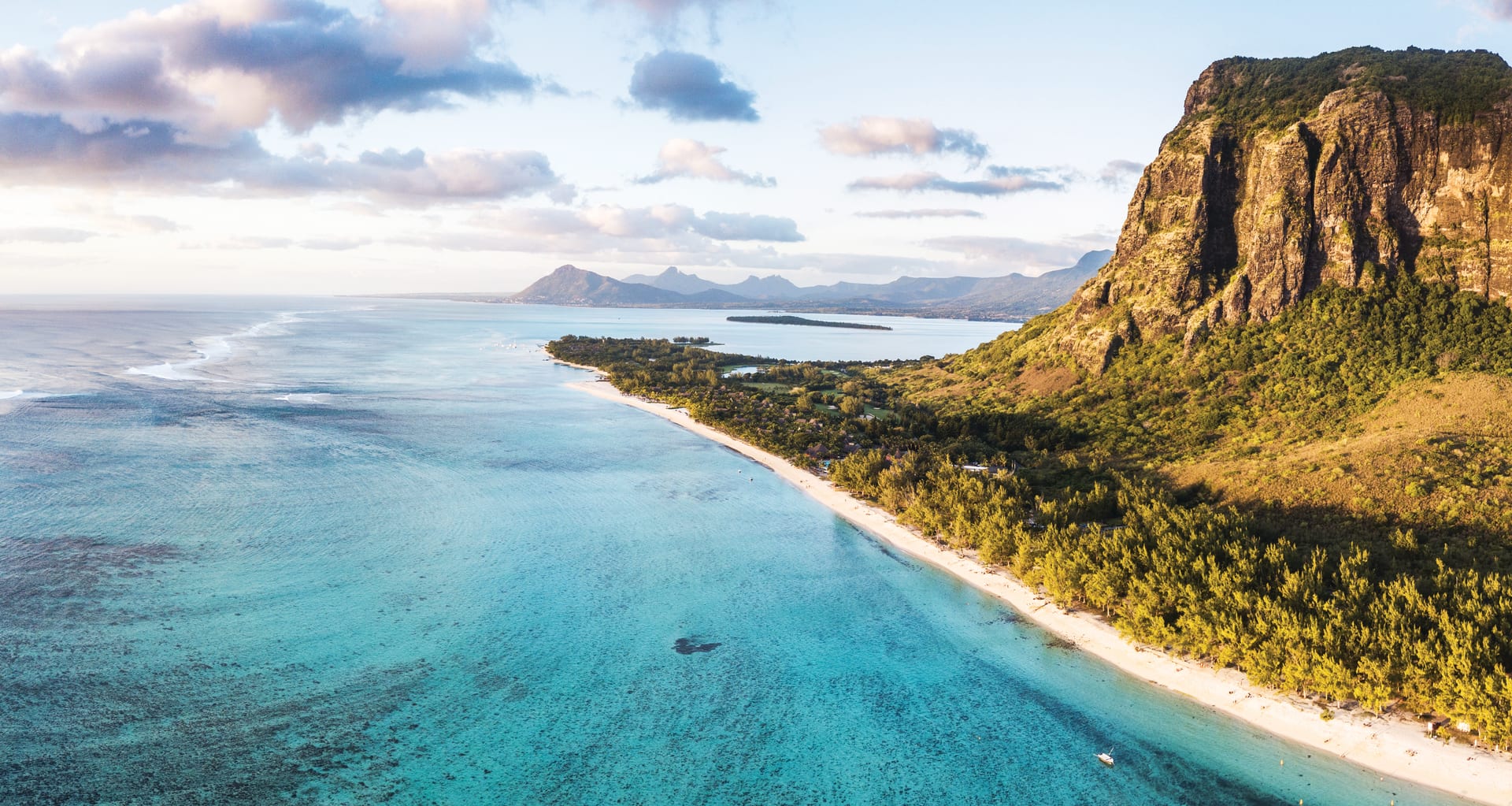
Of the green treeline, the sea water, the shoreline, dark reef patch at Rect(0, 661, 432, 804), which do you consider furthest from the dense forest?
dark reef patch at Rect(0, 661, 432, 804)

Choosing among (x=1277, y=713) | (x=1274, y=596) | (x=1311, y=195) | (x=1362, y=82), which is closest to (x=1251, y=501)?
(x=1274, y=596)

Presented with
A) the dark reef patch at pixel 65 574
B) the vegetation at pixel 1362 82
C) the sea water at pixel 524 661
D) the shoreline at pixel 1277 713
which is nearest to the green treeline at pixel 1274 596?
the shoreline at pixel 1277 713

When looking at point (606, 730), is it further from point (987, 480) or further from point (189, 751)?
point (987, 480)

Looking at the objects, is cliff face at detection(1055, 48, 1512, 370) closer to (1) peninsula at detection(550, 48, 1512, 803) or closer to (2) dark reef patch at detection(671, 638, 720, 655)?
(1) peninsula at detection(550, 48, 1512, 803)

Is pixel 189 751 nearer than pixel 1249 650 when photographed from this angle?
Yes

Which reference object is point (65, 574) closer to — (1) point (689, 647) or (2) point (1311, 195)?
(1) point (689, 647)

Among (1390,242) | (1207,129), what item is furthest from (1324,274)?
(1207,129)
